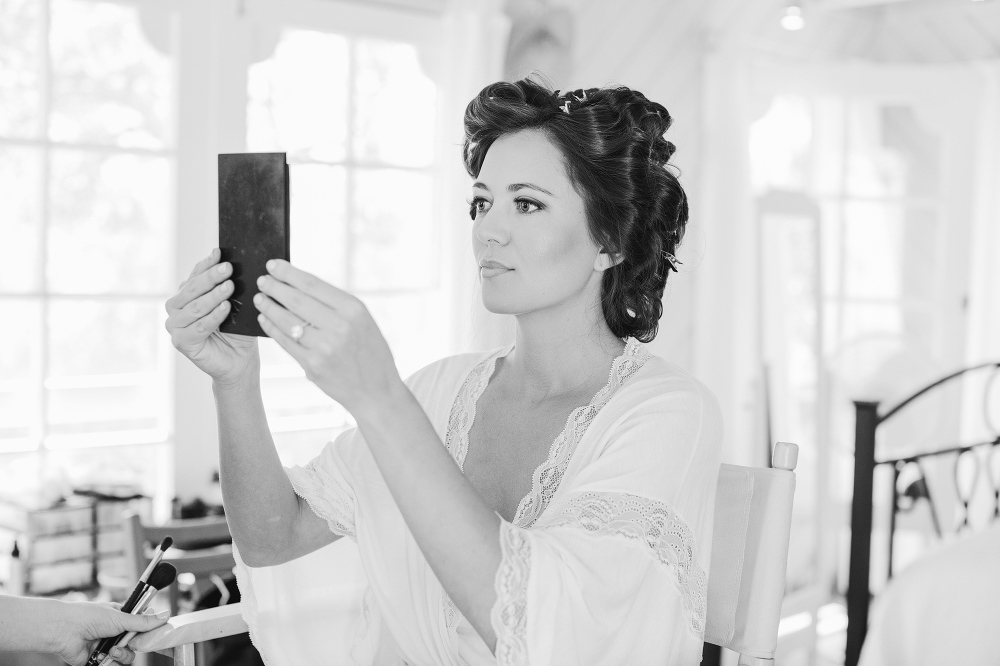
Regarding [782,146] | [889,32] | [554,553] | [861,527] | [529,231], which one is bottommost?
[861,527]

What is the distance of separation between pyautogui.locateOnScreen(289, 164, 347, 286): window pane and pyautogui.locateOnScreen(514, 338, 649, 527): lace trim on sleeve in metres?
1.63

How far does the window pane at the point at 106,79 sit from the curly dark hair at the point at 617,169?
4.66ft

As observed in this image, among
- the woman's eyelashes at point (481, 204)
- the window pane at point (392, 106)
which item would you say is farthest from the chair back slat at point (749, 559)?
the window pane at point (392, 106)

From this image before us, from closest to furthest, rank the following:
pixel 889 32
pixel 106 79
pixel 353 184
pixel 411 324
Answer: pixel 106 79, pixel 353 184, pixel 411 324, pixel 889 32

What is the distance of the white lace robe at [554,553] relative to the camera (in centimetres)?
107

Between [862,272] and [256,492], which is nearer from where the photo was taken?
[256,492]

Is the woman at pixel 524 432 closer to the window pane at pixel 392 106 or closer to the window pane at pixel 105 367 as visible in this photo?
the window pane at pixel 105 367

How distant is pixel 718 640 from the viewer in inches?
53.6

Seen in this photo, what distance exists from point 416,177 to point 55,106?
1.06 m

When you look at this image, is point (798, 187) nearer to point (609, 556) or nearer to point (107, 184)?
point (107, 184)

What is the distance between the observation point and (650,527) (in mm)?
1170

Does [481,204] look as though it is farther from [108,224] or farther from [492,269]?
[108,224]

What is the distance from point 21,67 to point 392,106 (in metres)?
1.04

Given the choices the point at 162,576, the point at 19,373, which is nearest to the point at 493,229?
the point at 162,576
